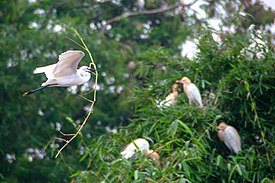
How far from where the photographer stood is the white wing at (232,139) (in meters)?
4.61

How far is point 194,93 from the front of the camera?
4.92m

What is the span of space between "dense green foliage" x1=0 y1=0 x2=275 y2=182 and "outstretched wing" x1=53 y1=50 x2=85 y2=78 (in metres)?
0.12

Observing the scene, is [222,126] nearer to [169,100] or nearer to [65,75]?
[169,100]

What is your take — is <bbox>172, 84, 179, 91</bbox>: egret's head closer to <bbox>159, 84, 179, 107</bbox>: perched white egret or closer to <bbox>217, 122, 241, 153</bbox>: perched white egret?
<bbox>159, 84, 179, 107</bbox>: perched white egret

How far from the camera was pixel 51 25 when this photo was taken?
28.1ft

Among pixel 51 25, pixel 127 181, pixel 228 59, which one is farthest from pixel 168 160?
pixel 51 25

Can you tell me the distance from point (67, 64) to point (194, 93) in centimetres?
172

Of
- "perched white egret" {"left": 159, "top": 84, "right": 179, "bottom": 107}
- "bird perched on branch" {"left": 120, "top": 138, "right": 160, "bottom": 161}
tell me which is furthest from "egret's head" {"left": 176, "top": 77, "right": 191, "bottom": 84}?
"bird perched on branch" {"left": 120, "top": 138, "right": 160, "bottom": 161}

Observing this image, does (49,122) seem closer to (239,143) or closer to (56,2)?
(56,2)

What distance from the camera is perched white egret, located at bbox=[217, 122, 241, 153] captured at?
4.62 m

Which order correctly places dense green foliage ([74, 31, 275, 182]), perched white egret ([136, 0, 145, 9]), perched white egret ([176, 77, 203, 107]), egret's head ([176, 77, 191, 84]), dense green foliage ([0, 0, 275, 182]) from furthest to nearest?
perched white egret ([136, 0, 145, 9])
egret's head ([176, 77, 191, 84])
perched white egret ([176, 77, 203, 107])
dense green foliage ([0, 0, 275, 182])
dense green foliage ([74, 31, 275, 182])

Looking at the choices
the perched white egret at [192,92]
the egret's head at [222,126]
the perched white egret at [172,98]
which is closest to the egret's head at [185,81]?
the perched white egret at [192,92]

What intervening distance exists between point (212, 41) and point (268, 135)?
0.81 metres

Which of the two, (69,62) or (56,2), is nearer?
(69,62)
